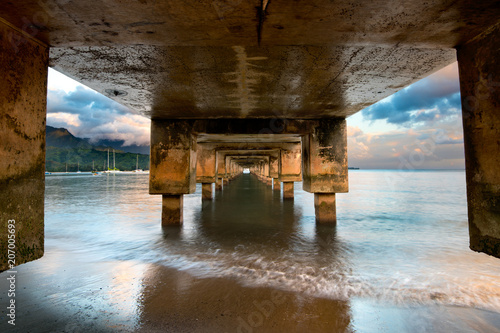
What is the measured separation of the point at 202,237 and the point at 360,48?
6.69 m

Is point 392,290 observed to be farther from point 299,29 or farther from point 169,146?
point 169,146

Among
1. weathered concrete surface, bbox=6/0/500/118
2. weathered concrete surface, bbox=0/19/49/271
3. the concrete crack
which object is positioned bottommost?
weathered concrete surface, bbox=0/19/49/271

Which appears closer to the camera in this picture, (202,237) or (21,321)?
(21,321)

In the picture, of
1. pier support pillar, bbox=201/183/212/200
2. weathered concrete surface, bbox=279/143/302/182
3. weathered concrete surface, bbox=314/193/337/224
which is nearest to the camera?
weathered concrete surface, bbox=314/193/337/224

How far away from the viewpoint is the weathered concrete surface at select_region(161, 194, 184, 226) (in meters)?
9.25

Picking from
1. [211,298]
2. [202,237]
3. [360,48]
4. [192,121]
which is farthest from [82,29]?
[202,237]

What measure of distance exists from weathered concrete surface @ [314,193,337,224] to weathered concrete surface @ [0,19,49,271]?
8.45m

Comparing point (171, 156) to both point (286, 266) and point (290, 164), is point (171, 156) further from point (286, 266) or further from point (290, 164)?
point (290, 164)

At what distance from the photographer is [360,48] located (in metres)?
3.60

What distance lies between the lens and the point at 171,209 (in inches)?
366

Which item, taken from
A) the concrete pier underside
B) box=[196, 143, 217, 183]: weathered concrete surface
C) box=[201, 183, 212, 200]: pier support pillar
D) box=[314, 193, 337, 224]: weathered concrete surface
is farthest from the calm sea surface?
box=[201, 183, 212, 200]: pier support pillar

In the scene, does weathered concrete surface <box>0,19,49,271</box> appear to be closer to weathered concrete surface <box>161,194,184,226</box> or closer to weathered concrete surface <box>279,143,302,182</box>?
weathered concrete surface <box>161,194,184,226</box>

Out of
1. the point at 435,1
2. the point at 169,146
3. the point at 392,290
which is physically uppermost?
the point at 435,1

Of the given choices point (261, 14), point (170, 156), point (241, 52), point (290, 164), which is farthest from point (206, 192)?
point (261, 14)
